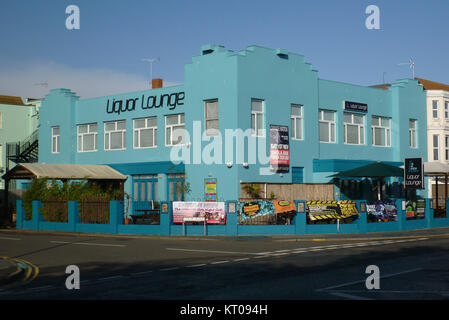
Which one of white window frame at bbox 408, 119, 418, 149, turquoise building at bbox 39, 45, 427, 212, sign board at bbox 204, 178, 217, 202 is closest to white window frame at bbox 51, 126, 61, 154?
turquoise building at bbox 39, 45, 427, 212

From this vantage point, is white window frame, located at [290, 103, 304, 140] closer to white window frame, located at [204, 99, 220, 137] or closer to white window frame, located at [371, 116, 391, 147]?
white window frame, located at [204, 99, 220, 137]

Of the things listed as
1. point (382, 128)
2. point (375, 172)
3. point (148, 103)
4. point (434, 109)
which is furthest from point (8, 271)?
point (434, 109)

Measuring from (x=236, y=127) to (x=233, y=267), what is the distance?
15.6 m

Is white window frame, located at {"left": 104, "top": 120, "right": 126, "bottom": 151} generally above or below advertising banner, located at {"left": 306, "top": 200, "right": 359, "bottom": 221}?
above

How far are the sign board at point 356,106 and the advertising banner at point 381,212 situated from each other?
8.95 metres

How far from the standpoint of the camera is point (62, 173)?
111 feet

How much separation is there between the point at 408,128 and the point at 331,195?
994 centimetres

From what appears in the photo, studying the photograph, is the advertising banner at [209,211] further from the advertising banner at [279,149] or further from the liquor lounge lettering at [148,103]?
the liquor lounge lettering at [148,103]

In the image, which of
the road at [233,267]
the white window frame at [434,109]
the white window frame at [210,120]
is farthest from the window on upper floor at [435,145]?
the white window frame at [210,120]

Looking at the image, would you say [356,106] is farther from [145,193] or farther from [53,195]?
[53,195]

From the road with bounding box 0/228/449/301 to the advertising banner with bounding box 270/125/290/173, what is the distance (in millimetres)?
7234

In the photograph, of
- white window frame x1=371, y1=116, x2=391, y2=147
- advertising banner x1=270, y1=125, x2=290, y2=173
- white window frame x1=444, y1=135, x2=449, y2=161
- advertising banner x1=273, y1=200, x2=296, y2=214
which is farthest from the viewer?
white window frame x1=444, y1=135, x2=449, y2=161

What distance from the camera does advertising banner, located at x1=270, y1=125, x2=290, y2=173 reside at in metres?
31.4

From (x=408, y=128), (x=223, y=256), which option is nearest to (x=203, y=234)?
(x=223, y=256)
